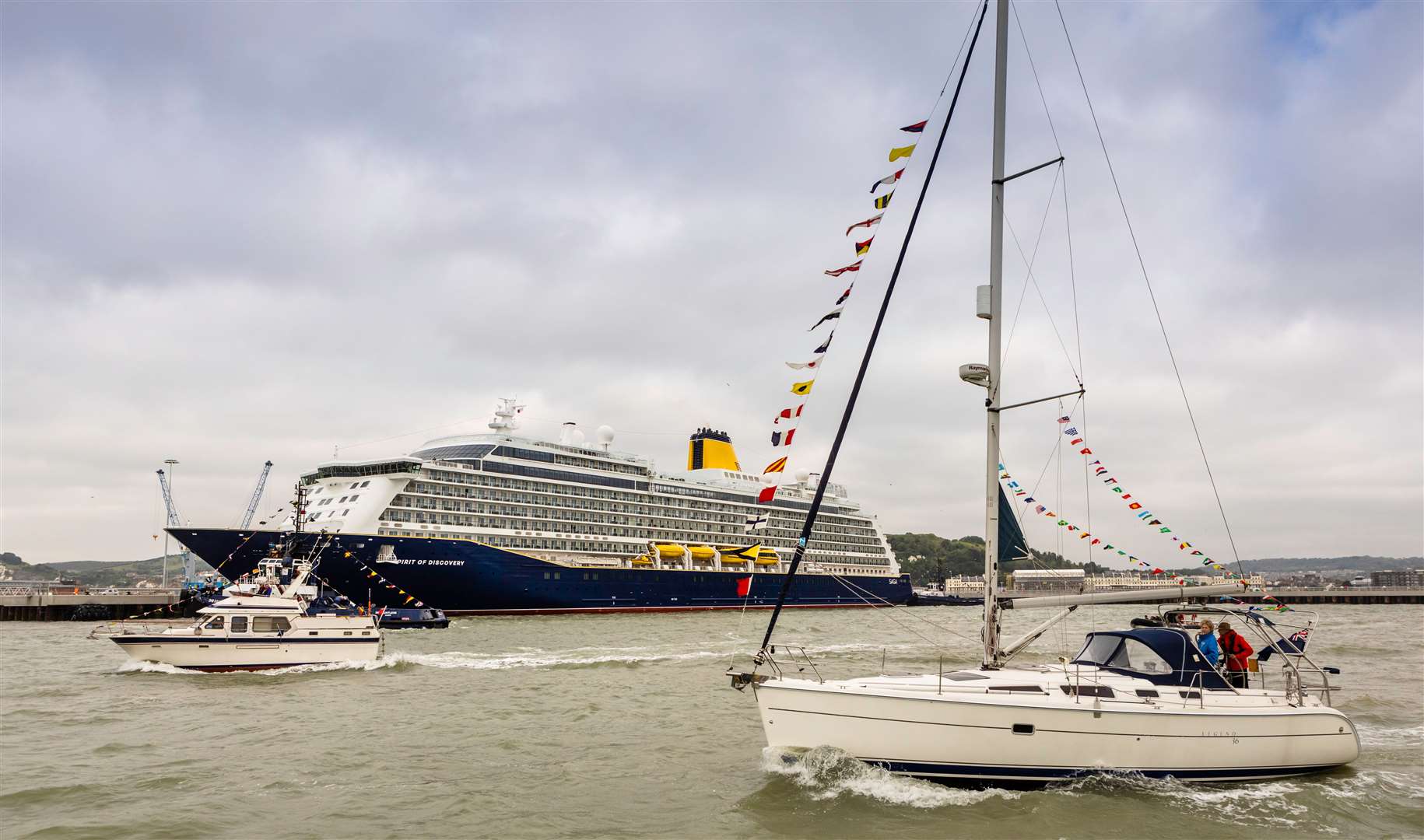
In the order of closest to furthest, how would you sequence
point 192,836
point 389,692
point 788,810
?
point 192,836 → point 788,810 → point 389,692

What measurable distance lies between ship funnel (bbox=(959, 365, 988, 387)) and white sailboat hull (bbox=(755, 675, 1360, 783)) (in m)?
4.65

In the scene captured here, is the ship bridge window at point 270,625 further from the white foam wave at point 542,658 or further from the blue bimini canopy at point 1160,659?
the blue bimini canopy at point 1160,659

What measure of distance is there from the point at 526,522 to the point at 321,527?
1267 cm

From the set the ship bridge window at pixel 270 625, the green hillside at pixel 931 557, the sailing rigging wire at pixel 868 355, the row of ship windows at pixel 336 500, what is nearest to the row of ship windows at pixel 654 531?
the row of ship windows at pixel 336 500

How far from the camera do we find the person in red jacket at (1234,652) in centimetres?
→ 1269

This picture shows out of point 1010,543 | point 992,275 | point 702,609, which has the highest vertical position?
point 992,275

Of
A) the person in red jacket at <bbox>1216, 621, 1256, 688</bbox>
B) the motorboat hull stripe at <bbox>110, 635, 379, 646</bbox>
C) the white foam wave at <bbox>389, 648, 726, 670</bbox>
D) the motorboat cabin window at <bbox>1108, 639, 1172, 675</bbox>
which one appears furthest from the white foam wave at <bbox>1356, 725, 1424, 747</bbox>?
the motorboat hull stripe at <bbox>110, 635, 379, 646</bbox>

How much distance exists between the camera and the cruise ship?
152 ft

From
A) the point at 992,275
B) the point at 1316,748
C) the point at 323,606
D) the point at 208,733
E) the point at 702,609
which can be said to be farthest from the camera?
the point at 702,609

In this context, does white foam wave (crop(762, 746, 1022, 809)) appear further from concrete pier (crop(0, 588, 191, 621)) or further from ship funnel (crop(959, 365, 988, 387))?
concrete pier (crop(0, 588, 191, 621))

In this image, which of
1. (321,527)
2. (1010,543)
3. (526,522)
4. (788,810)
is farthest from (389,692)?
→ (526,522)

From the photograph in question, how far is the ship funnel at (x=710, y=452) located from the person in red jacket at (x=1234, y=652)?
6157cm

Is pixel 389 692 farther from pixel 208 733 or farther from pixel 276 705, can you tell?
pixel 208 733

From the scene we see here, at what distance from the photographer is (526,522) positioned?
5594 cm
